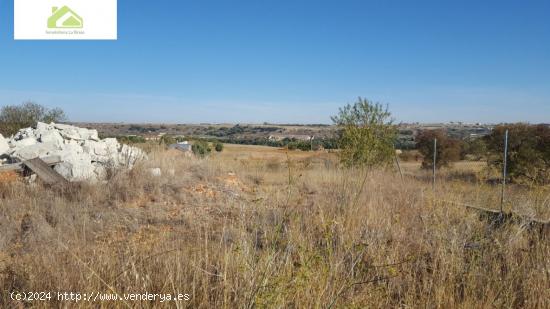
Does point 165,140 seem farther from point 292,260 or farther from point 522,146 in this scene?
point 522,146

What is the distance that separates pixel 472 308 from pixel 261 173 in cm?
1046

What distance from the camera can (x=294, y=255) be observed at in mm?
3607

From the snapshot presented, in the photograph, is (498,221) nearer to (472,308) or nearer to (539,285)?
(539,285)

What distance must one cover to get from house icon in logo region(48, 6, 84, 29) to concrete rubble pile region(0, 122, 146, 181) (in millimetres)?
3182

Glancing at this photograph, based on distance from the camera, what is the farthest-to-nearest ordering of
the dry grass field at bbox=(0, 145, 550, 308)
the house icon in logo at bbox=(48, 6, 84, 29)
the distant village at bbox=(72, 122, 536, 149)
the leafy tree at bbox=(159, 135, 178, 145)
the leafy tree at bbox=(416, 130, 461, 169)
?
the leafy tree at bbox=(416, 130, 461, 169)
the leafy tree at bbox=(159, 135, 178, 145)
the distant village at bbox=(72, 122, 536, 149)
the house icon in logo at bbox=(48, 6, 84, 29)
the dry grass field at bbox=(0, 145, 550, 308)

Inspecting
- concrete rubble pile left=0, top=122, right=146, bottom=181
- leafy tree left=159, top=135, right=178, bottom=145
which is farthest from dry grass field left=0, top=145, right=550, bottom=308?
leafy tree left=159, top=135, right=178, bottom=145

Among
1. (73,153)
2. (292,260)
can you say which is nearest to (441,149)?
(73,153)

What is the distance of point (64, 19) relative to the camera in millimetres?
8461

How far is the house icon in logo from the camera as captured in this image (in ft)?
27.7

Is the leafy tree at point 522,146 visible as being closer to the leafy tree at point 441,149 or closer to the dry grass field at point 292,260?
the leafy tree at point 441,149

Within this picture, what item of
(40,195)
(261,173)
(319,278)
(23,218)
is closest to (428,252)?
(319,278)

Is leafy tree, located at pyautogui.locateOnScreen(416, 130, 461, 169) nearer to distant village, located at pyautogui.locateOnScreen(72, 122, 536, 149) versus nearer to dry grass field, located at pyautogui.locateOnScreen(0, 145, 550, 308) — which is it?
distant village, located at pyautogui.locateOnScreen(72, 122, 536, 149)

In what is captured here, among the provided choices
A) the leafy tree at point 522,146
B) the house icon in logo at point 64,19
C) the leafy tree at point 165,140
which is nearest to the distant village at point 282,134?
the leafy tree at point 165,140

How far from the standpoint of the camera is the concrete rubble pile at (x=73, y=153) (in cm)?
955
